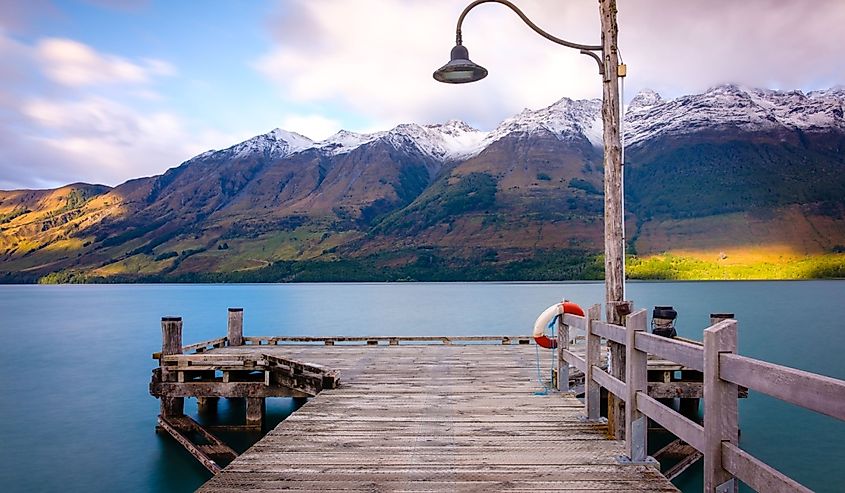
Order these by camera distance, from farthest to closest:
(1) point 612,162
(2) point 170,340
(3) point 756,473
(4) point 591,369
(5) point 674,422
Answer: (2) point 170,340, (1) point 612,162, (4) point 591,369, (5) point 674,422, (3) point 756,473

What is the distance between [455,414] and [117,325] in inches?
2111

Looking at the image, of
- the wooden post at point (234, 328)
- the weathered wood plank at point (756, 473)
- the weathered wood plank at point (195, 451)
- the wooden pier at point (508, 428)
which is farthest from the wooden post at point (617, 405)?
the wooden post at point (234, 328)

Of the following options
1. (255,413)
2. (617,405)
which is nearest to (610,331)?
(617,405)

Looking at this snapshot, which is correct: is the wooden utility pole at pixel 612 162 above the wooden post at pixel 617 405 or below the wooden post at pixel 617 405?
above

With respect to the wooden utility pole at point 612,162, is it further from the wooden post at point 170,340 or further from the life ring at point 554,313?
the wooden post at point 170,340

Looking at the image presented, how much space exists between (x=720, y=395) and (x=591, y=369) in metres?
3.31

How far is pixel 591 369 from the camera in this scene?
Result: 6.98 meters

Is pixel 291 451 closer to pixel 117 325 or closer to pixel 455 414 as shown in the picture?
pixel 455 414

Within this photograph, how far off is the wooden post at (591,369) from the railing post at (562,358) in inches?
59.3

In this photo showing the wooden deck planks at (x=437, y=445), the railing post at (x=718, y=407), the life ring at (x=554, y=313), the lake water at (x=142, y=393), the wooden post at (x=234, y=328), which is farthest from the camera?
the wooden post at (x=234, y=328)

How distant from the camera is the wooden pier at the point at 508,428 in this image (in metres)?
3.76

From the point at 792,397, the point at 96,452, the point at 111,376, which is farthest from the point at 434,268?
the point at 792,397

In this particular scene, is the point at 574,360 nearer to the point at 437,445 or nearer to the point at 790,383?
the point at 437,445

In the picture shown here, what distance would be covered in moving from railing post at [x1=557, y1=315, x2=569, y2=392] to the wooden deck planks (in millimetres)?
193
